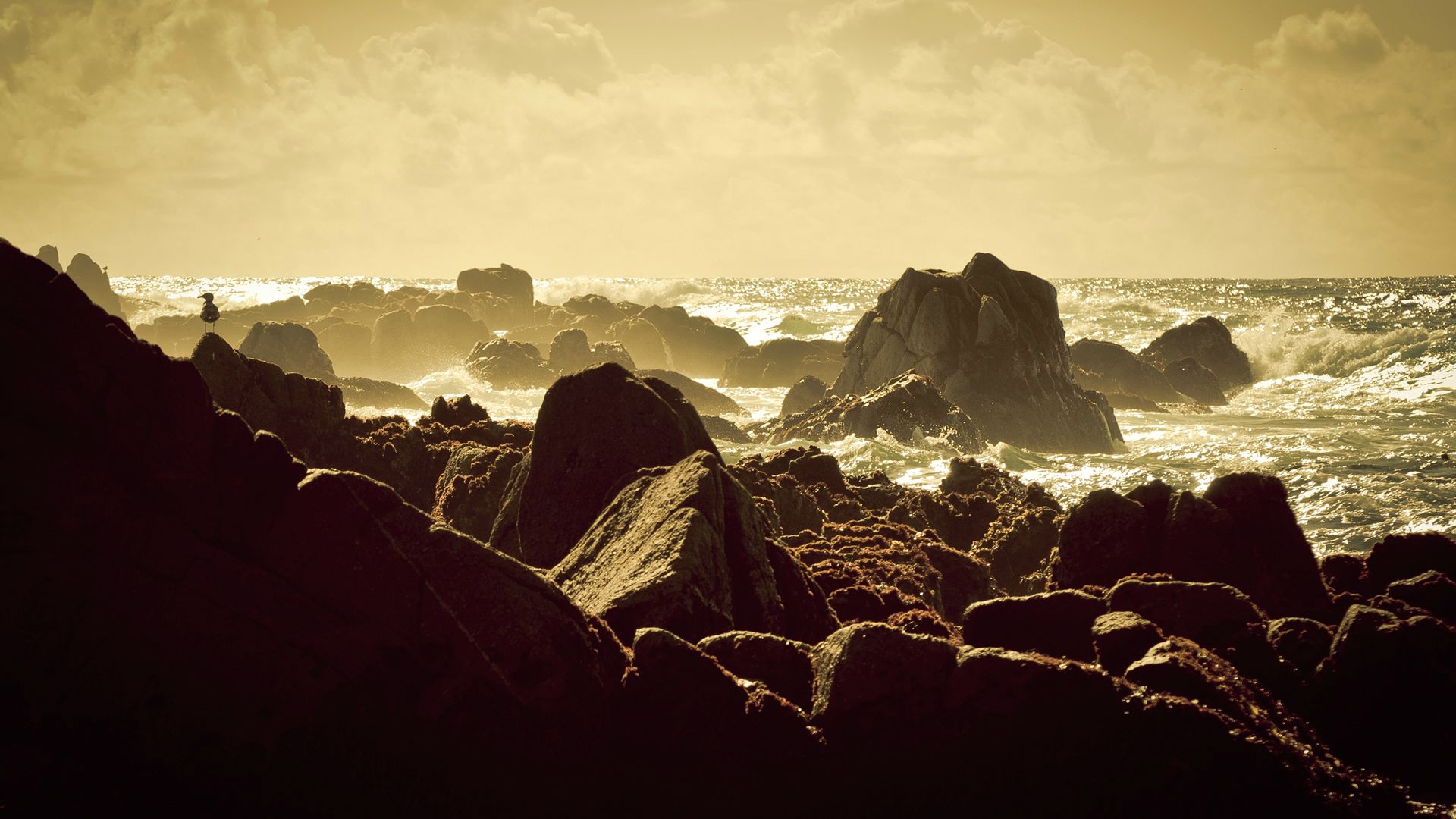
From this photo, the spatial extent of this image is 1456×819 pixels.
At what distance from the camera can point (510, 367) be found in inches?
2667

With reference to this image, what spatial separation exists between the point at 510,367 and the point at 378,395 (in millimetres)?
16394

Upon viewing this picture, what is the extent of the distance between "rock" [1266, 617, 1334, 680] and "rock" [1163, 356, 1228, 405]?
56211 mm

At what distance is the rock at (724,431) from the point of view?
4062cm

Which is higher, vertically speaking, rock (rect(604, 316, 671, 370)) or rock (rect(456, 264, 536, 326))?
rock (rect(456, 264, 536, 326))

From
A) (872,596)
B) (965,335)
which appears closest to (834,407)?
(965,335)

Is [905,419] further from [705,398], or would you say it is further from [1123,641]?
[1123,641]

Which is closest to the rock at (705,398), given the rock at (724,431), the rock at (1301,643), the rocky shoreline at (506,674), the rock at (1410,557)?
the rock at (724,431)

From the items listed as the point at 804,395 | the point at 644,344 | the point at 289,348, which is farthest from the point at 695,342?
the point at 804,395

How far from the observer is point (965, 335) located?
134 feet

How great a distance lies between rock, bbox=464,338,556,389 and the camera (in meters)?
66.6

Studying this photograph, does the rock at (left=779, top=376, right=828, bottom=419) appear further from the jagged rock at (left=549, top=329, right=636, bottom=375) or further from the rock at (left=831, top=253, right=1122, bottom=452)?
the jagged rock at (left=549, top=329, right=636, bottom=375)

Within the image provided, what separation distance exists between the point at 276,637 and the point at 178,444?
1327 millimetres

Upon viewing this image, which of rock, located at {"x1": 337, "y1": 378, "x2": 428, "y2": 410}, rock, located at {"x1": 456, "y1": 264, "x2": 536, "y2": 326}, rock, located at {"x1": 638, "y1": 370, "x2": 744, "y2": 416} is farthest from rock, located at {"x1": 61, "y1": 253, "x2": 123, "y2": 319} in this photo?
rock, located at {"x1": 638, "y1": 370, "x2": 744, "y2": 416}

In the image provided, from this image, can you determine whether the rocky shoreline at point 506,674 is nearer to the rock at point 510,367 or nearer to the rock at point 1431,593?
the rock at point 1431,593
